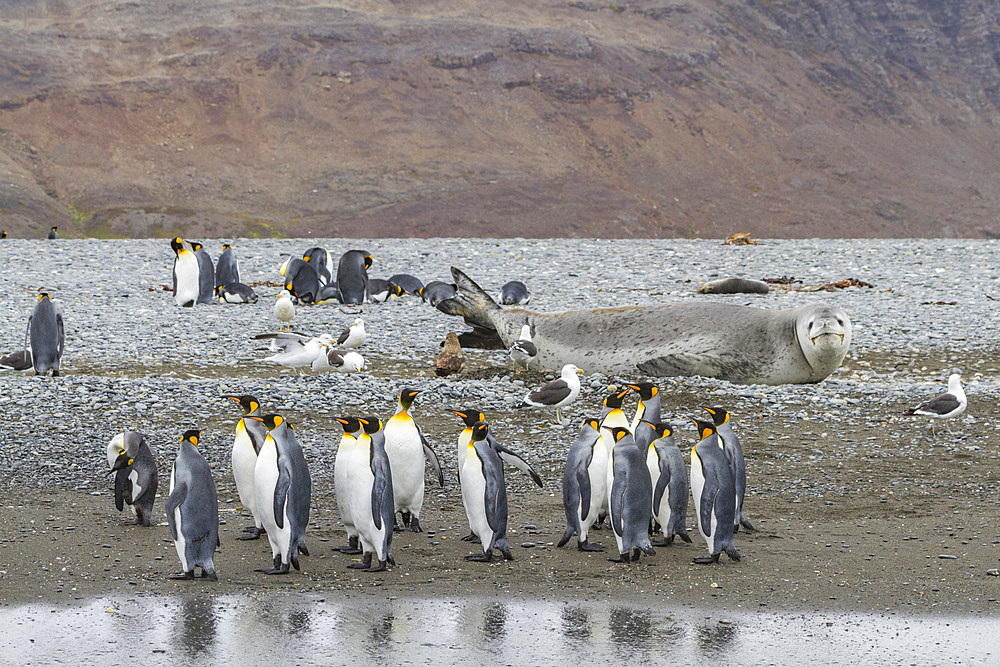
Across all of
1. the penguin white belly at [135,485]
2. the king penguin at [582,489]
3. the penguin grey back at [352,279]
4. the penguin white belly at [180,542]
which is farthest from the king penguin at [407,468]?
the penguin grey back at [352,279]

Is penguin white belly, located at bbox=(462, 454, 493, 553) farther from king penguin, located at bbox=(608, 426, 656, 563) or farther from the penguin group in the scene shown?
king penguin, located at bbox=(608, 426, 656, 563)

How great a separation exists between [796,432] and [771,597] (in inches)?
116

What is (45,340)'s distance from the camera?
916 centimetres

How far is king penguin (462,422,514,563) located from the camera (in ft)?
17.5

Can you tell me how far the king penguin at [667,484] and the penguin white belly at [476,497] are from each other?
Result: 847 millimetres

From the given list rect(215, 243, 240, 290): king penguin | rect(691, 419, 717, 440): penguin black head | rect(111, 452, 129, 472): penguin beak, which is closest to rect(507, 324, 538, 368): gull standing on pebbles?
rect(691, 419, 717, 440): penguin black head

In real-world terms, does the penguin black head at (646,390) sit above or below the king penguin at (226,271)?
below

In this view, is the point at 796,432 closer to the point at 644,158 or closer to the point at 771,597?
the point at 771,597

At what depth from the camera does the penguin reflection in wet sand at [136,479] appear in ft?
19.1

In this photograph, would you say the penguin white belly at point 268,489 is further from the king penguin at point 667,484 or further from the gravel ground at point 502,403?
the king penguin at point 667,484

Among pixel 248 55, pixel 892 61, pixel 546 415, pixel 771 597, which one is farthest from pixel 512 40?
pixel 771 597

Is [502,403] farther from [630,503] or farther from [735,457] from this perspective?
[630,503]

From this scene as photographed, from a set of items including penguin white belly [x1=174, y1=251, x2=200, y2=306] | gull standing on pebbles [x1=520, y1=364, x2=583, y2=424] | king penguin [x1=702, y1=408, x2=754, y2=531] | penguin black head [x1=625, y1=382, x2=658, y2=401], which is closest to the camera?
king penguin [x1=702, y1=408, x2=754, y2=531]

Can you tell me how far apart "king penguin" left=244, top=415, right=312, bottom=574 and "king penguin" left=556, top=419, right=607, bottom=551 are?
4.22ft
